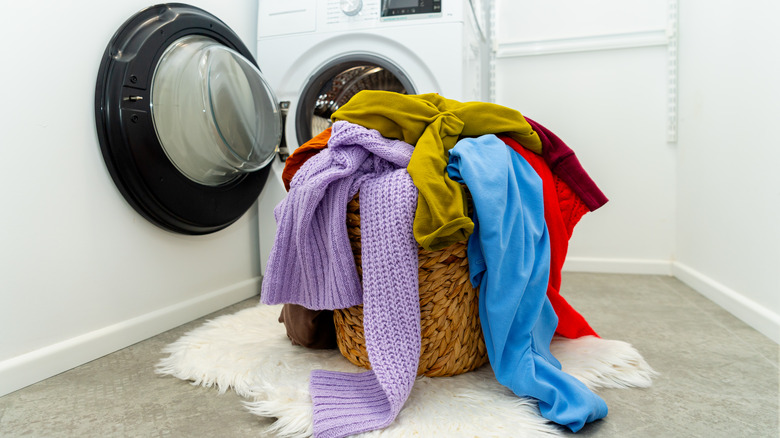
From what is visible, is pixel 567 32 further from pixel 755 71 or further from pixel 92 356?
pixel 92 356

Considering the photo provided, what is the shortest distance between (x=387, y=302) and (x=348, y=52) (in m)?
1.01

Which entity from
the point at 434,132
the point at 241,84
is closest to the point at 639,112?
the point at 434,132

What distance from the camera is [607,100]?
198cm

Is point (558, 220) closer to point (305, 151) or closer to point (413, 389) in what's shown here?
point (413, 389)

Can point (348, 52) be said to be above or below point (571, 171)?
above

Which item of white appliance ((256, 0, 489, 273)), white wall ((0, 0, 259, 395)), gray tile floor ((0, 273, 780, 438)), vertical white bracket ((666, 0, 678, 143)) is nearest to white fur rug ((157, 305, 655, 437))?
gray tile floor ((0, 273, 780, 438))

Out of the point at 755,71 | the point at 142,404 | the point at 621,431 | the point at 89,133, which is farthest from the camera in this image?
the point at 755,71

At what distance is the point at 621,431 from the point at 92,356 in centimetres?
114

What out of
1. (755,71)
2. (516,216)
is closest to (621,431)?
(516,216)

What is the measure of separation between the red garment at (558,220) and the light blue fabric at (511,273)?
0.27 feet

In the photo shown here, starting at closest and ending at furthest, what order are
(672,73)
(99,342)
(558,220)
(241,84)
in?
(558,220)
(99,342)
(241,84)
(672,73)

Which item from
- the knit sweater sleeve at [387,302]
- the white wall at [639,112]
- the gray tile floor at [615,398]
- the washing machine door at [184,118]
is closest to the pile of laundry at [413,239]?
the knit sweater sleeve at [387,302]

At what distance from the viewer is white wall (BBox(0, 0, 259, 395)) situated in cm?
97

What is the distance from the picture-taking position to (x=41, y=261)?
3.38 feet
